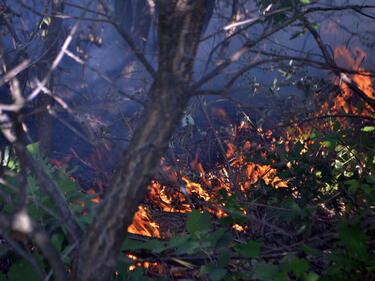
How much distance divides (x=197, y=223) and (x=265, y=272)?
14.2 inches

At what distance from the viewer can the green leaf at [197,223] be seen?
4.09ft

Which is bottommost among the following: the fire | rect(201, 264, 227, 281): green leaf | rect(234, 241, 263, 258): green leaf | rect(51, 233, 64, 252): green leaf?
the fire

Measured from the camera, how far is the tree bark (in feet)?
3.22

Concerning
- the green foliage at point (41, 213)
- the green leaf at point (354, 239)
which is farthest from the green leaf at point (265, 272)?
the green foliage at point (41, 213)

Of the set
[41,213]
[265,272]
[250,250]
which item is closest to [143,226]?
[41,213]

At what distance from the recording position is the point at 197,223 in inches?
49.7

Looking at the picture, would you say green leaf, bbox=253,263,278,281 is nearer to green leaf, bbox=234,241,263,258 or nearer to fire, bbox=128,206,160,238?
green leaf, bbox=234,241,263,258

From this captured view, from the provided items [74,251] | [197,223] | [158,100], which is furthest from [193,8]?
[74,251]

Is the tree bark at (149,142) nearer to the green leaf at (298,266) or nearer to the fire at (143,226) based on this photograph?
the green leaf at (298,266)

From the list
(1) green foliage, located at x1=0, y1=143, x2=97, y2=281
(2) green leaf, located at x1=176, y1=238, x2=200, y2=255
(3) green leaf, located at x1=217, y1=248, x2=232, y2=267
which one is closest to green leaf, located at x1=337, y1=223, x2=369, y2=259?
(3) green leaf, located at x1=217, y1=248, x2=232, y2=267

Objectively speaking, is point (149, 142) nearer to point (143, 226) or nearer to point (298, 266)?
point (298, 266)

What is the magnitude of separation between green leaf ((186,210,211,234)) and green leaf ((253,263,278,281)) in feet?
0.97

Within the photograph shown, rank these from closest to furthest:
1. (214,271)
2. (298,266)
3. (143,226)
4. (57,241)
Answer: (298,266), (214,271), (57,241), (143,226)

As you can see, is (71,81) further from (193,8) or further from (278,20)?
(193,8)
